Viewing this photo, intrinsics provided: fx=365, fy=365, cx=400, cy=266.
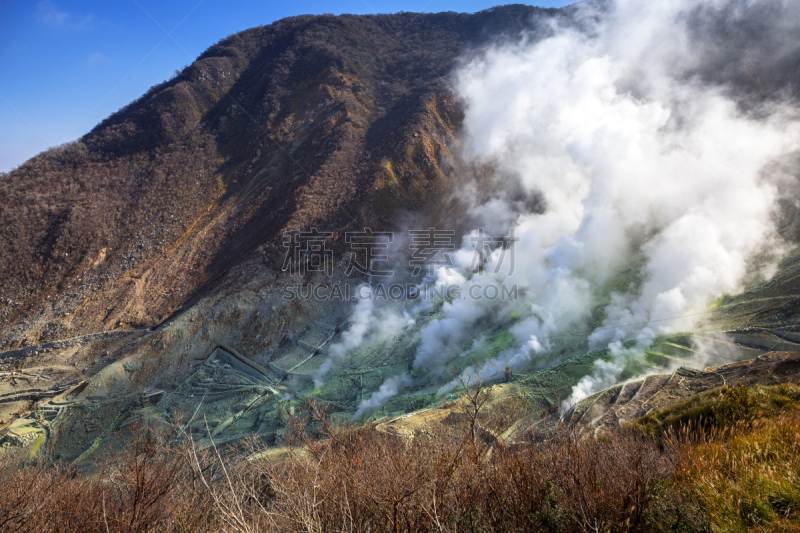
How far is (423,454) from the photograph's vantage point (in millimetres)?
7941

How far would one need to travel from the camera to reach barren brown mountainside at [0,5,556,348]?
25.4m

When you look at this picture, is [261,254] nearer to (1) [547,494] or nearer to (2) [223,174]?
(2) [223,174]

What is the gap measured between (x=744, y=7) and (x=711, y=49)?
4165 mm

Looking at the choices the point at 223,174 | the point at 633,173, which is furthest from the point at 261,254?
the point at 633,173

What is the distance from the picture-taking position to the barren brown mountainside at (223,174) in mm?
25391

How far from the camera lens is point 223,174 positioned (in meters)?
34.2

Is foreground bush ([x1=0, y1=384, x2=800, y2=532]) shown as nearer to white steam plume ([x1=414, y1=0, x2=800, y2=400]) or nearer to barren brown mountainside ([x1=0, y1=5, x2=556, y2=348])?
white steam plume ([x1=414, y1=0, x2=800, y2=400])

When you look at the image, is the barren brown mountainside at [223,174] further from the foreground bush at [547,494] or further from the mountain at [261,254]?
the foreground bush at [547,494]

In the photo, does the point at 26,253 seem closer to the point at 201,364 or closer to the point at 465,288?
the point at 201,364

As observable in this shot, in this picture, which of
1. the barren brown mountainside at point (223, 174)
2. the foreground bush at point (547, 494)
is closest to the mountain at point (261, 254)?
the barren brown mountainside at point (223, 174)

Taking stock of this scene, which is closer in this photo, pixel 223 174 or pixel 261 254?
pixel 261 254

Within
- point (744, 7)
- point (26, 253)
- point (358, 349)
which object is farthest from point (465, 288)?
point (26, 253)

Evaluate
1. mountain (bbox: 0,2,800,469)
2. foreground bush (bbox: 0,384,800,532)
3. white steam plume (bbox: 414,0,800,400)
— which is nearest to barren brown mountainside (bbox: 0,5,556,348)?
mountain (bbox: 0,2,800,469)

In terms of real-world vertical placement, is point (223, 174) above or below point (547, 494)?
above
